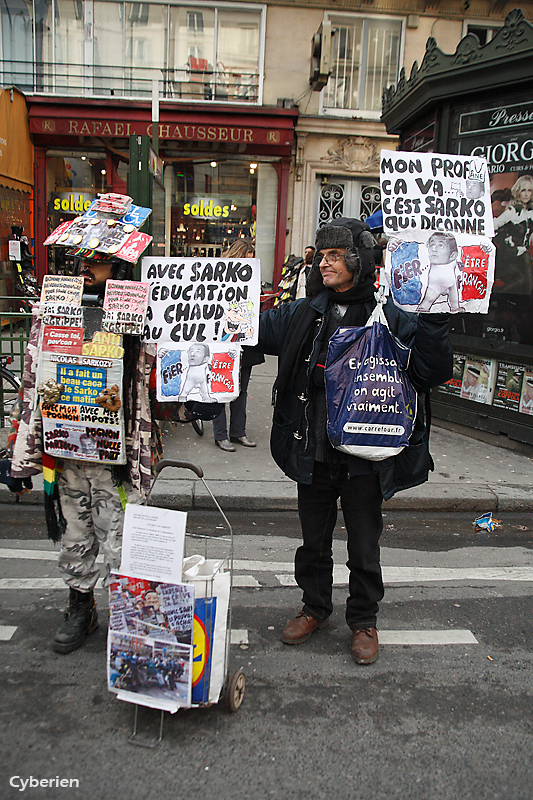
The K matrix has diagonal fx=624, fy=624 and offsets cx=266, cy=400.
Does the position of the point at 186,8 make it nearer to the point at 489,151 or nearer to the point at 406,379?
the point at 489,151

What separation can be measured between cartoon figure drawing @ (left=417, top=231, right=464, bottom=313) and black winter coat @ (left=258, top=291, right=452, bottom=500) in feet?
0.35

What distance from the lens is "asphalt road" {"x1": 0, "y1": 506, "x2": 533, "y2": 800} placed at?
92.5 inches

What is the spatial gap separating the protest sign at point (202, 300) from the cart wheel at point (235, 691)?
1548mm

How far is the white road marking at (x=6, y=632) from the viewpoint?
10.5 ft

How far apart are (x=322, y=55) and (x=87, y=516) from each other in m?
11.7

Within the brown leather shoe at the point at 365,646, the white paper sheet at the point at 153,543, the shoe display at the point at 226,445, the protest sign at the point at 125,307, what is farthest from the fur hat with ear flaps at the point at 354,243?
the shoe display at the point at 226,445

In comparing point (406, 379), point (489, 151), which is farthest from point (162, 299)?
point (489, 151)

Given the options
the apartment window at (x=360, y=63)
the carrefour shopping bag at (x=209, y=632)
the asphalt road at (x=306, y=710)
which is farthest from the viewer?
the apartment window at (x=360, y=63)

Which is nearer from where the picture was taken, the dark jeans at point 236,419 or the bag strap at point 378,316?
the bag strap at point 378,316

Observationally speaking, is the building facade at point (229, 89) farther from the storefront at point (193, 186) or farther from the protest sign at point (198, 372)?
the protest sign at point (198, 372)

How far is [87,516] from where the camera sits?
3.10 metres

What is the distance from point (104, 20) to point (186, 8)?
5.64 ft

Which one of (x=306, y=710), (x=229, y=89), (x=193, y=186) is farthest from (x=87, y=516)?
(x=229, y=89)

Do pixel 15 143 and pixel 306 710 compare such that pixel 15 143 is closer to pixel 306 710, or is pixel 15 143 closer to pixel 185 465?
pixel 185 465
